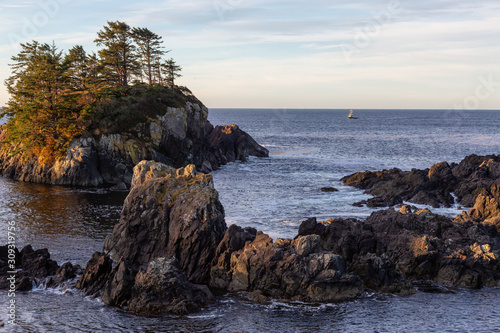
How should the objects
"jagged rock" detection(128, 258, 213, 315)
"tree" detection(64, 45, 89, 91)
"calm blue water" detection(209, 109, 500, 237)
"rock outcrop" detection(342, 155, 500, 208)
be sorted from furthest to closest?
1. "tree" detection(64, 45, 89, 91)
2. "rock outcrop" detection(342, 155, 500, 208)
3. "calm blue water" detection(209, 109, 500, 237)
4. "jagged rock" detection(128, 258, 213, 315)

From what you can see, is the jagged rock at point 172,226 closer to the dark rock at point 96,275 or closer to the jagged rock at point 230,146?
the dark rock at point 96,275

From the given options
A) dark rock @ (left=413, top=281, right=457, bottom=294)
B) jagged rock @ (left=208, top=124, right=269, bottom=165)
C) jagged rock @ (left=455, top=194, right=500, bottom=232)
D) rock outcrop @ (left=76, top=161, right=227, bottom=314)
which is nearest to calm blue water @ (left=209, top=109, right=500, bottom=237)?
jagged rock @ (left=208, top=124, right=269, bottom=165)

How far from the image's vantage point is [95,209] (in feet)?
185

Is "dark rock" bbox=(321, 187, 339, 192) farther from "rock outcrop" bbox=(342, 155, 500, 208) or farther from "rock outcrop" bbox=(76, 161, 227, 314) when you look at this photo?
"rock outcrop" bbox=(76, 161, 227, 314)

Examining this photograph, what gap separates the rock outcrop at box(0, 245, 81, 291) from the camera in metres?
32.8

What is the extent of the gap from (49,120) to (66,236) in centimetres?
4044

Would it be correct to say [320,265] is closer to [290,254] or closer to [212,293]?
[290,254]

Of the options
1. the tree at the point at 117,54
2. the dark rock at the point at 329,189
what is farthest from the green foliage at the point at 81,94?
the dark rock at the point at 329,189

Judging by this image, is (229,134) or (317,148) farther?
(317,148)

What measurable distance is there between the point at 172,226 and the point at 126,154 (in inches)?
1687

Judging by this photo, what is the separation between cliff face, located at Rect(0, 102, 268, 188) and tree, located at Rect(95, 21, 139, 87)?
48.1 feet

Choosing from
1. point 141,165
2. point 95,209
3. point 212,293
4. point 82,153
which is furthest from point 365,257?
point 82,153

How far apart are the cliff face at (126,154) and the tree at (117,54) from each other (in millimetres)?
14653

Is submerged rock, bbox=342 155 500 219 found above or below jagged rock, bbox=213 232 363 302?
above
